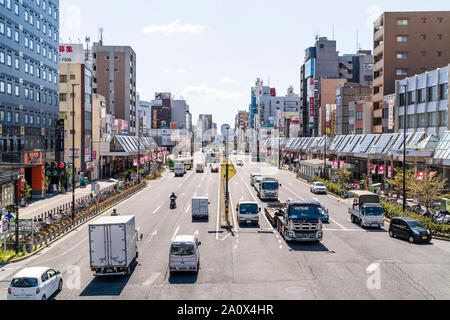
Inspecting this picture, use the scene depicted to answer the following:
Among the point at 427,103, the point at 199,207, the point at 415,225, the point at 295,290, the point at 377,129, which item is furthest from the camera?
the point at 377,129

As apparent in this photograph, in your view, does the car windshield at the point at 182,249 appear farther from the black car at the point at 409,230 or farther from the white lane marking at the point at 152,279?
the black car at the point at 409,230

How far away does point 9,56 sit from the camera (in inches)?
2121

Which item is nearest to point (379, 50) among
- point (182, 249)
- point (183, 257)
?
point (182, 249)

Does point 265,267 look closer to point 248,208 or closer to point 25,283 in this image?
point 25,283

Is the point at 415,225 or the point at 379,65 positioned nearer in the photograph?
the point at 415,225

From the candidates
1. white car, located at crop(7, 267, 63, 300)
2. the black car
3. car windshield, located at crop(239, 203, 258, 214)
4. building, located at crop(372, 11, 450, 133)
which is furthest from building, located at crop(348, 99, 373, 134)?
white car, located at crop(7, 267, 63, 300)

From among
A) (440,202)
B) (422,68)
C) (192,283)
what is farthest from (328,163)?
(192,283)

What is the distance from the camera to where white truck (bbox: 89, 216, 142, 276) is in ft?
73.6

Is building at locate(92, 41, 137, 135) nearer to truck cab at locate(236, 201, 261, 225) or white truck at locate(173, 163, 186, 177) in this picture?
white truck at locate(173, 163, 186, 177)

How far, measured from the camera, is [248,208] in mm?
40594

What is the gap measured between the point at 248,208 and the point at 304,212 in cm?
964

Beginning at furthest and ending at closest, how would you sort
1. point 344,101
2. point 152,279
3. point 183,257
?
point 344,101 < point 183,257 < point 152,279

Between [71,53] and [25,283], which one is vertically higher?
[71,53]

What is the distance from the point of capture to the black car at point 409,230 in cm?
3278
